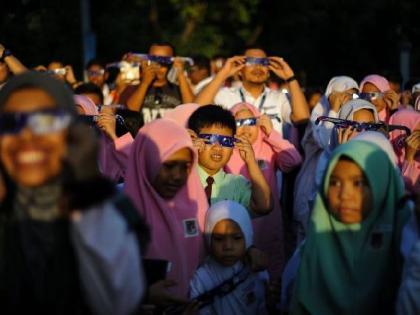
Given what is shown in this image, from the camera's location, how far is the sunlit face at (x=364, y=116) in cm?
716

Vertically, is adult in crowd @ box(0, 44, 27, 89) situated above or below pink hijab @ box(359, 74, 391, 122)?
above

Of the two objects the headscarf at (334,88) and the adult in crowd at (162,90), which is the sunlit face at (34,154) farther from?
the adult in crowd at (162,90)

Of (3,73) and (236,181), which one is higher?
(3,73)

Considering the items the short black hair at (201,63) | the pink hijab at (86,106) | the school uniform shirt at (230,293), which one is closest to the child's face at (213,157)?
the pink hijab at (86,106)

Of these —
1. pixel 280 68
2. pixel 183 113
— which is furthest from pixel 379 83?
pixel 183 113

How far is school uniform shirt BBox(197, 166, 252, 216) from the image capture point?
651 centimetres

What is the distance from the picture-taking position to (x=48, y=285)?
3.19 m

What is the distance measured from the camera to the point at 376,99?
9.20 m

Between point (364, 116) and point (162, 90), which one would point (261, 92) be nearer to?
point (162, 90)

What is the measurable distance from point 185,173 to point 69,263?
1823 millimetres

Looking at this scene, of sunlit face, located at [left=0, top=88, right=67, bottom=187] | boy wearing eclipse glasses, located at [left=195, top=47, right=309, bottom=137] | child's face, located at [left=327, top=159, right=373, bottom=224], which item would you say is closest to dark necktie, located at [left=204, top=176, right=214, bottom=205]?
child's face, located at [left=327, top=159, right=373, bottom=224]

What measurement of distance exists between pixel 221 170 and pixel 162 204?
192cm

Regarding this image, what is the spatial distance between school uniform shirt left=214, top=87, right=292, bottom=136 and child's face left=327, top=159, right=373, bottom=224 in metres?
5.06

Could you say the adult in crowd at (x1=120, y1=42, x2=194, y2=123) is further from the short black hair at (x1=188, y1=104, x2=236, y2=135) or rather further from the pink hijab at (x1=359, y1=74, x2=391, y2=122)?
the short black hair at (x1=188, y1=104, x2=236, y2=135)
